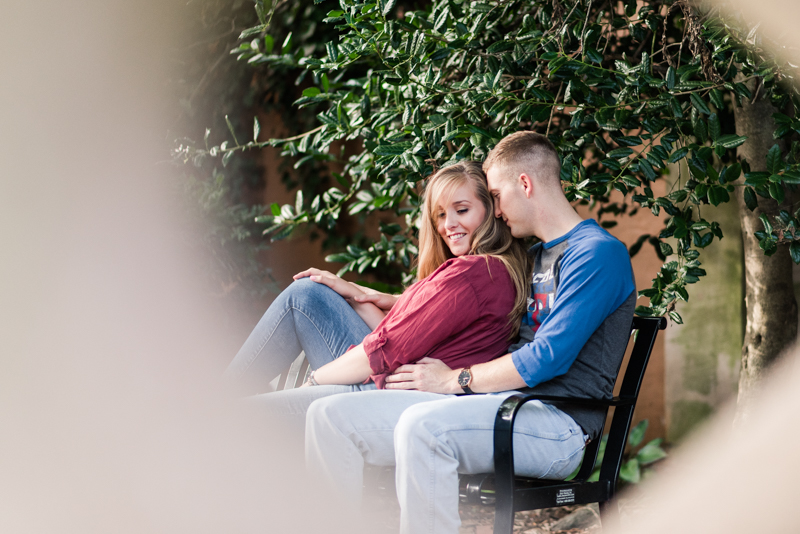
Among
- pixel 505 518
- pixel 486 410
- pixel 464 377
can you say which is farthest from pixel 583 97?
pixel 505 518

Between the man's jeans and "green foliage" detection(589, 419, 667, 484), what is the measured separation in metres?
1.64

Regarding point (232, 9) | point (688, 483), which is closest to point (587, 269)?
point (688, 483)

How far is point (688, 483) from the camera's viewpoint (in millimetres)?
3102

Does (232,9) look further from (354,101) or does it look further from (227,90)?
(354,101)

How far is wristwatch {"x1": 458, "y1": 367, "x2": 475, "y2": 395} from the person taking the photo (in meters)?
1.88

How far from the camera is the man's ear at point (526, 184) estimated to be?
2.04 metres

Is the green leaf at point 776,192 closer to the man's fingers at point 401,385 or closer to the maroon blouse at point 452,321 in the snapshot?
the maroon blouse at point 452,321

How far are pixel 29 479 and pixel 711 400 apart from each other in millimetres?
3171

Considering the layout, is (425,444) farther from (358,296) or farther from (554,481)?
(358,296)

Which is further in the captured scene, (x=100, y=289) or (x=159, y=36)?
(x=159, y=36)

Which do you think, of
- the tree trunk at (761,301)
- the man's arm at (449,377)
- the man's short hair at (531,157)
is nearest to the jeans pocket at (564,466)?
the man's arm at (449,377)

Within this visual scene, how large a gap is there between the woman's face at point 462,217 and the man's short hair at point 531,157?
6.5 inches

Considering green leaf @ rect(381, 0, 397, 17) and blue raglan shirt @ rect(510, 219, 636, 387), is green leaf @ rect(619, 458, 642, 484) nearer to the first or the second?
Result: blue raglan shirt @ rect(510, 219, 636, 387)

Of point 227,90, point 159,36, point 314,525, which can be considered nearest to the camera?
point 314,525
